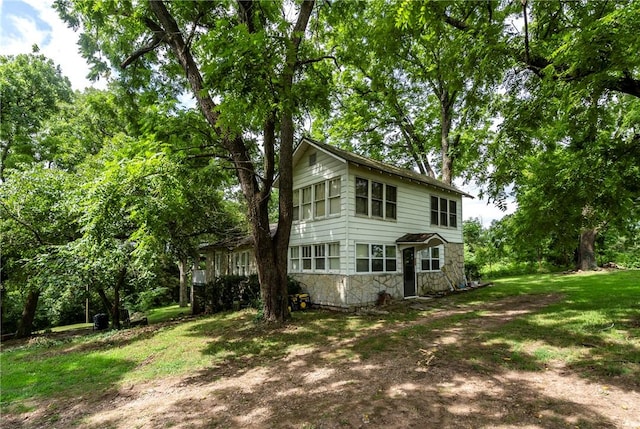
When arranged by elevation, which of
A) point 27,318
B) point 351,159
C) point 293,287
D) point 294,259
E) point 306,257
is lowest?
point 27,318

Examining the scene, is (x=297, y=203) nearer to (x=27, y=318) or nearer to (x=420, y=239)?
(x=420, y=239)

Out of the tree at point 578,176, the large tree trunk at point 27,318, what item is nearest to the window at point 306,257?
the tree at point 578,176

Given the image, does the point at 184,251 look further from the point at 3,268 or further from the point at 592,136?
the point at 592,136

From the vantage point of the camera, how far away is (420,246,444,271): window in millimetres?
14619

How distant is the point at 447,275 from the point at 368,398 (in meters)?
12.6

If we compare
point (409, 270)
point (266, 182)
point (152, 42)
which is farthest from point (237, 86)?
point (409, 270)

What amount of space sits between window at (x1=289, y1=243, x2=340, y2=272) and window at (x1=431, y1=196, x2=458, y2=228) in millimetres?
5775

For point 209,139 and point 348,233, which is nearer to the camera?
point 209,139

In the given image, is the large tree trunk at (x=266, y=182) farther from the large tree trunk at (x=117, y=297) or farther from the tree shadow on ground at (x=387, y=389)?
the large tree trunk at (x=117, y=297)

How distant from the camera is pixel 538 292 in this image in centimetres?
1381

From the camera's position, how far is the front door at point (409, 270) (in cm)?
1364

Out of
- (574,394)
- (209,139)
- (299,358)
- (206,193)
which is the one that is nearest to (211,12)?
(209,139)

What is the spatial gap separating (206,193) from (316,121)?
915 cm

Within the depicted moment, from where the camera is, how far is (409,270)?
13898 mm
